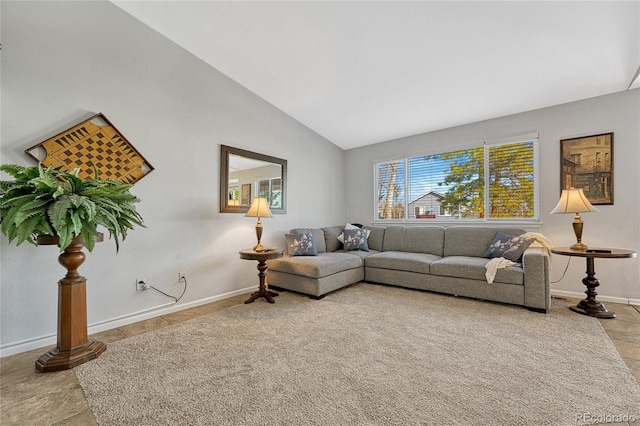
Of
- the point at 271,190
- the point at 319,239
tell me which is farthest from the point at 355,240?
the point at 271,190

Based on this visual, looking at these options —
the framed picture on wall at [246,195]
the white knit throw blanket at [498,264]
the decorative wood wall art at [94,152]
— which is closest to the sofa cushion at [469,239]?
the white knit throw blanket at [498,264]

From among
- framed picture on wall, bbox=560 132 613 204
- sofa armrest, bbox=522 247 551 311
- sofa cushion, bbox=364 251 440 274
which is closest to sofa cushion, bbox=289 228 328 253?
sofa cushion, bbox=364 251 440 274

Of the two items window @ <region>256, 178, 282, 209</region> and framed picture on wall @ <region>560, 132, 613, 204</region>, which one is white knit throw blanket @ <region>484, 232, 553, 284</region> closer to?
framed picture on wall @ <region>560, 132, 613, 204</region>

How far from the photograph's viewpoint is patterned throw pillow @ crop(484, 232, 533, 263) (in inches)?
128

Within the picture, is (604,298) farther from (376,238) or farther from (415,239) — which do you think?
(376,238)

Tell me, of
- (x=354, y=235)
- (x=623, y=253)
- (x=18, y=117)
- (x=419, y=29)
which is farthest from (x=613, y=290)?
(x=18, y=117)

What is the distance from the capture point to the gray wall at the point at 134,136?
2.28 m

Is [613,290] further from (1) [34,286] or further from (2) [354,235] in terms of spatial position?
(1) [34,286]

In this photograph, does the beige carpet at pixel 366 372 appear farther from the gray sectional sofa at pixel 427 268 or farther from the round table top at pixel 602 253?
the round table top at pixel 602 253

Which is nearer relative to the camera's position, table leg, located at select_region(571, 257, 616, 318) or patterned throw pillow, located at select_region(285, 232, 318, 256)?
table leg, located at select_region(571, 257, 616, 318)

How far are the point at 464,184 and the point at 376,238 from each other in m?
1.60

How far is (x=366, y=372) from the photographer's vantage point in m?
1.84

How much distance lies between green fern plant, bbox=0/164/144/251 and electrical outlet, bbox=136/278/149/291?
104 cm

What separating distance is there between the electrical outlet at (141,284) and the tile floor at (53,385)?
0.35m
